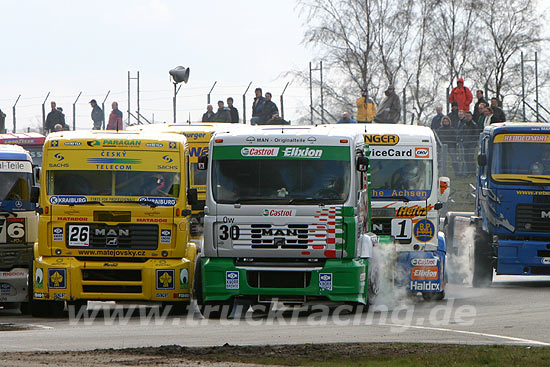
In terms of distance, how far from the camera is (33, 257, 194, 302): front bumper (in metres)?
17.5

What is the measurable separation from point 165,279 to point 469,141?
15475mm

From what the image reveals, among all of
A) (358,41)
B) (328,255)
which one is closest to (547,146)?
(328,255)

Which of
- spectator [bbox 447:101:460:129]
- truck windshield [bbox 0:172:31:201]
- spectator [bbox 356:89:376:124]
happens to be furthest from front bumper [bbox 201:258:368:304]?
spectator [bbox 447:101:460:129]

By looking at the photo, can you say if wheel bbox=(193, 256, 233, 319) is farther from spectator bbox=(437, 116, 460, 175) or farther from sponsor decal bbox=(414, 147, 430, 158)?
spectator bbox=(437, 116, 460, 175)

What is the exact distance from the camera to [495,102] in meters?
28.6

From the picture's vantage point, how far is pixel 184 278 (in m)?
17.7

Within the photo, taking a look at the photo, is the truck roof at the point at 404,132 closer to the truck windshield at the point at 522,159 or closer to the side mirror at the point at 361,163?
the truck windshield at the point at 522,159

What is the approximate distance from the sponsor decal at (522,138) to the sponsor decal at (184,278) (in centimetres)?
688

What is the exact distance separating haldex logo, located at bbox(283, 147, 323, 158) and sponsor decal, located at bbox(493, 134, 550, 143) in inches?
236

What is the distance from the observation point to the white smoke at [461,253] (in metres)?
23.5

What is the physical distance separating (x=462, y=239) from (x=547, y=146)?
2.85m

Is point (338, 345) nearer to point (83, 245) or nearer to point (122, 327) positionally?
point (122, 327)

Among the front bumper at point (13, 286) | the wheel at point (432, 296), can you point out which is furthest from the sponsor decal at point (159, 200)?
the wheel at point (432, 296)

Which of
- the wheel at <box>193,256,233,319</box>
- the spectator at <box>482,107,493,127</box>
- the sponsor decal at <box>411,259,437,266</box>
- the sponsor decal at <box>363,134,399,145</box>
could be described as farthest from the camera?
the spectator at <box>482,107,493,127</box>
